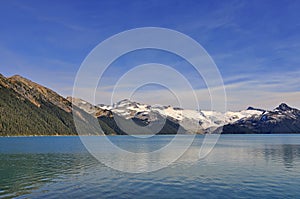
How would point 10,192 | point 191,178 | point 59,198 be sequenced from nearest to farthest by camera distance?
point 59,198 → point 10,192 → point 191,178

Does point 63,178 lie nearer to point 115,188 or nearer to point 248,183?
point 115,188

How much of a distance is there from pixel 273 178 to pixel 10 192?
50.6 meters

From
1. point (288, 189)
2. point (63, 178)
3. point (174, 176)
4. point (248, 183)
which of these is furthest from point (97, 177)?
point (288, 189)

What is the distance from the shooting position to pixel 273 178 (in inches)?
2343

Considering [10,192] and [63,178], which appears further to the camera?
[63,178]

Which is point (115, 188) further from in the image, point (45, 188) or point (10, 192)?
point (10, 192)

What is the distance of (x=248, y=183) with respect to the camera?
5347cm

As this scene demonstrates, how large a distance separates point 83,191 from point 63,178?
14376mm

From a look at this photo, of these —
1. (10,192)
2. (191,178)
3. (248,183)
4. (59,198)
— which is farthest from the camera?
(191,178)

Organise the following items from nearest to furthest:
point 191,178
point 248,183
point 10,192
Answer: point 10,192 < point 248,183 < point 191,178

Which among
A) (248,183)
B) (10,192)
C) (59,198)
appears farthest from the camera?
(248,183)

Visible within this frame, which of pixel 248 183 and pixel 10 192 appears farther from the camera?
pixel 248 183

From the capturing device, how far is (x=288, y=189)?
4856cm

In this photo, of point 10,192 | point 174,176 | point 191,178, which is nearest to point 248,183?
point 191,178
